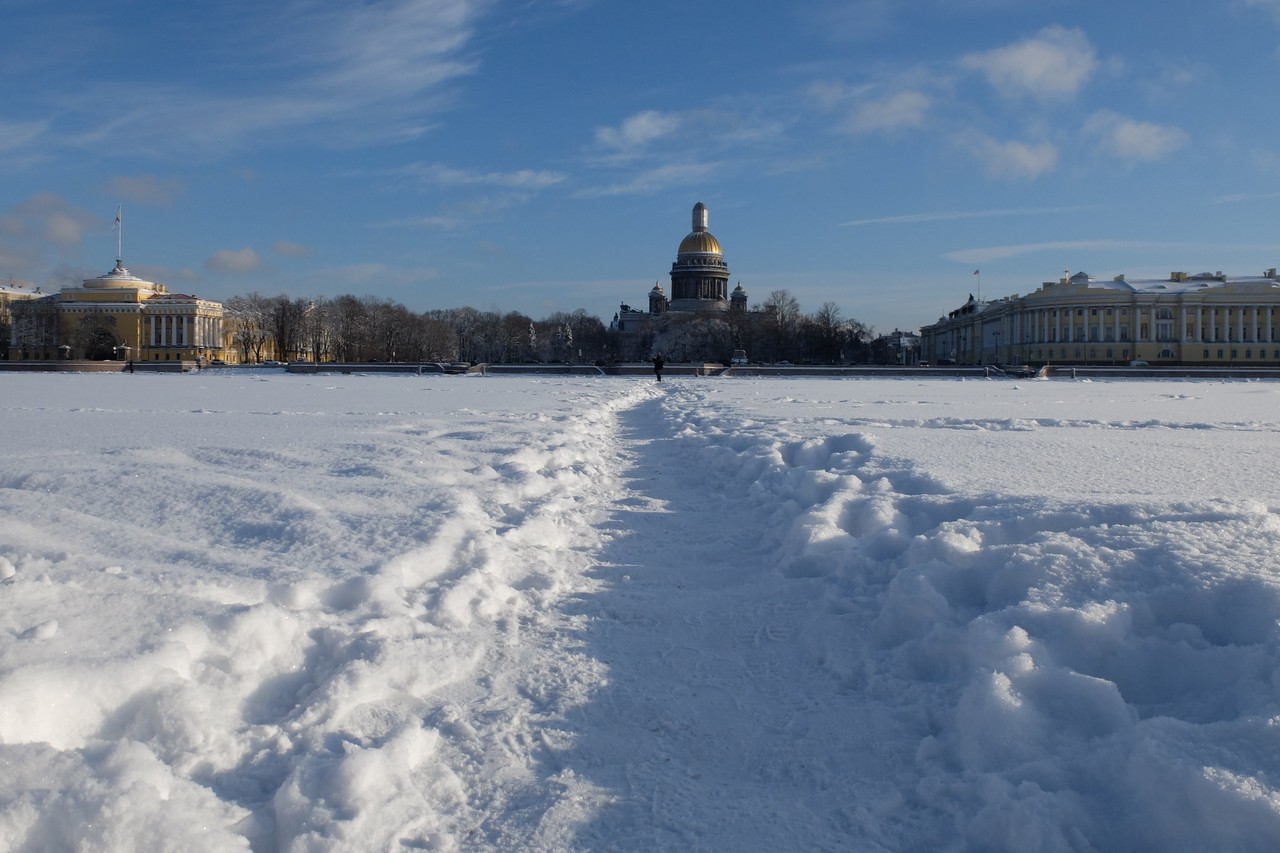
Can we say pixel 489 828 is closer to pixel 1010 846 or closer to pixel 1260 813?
pixel 1010 846

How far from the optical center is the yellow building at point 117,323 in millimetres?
103250

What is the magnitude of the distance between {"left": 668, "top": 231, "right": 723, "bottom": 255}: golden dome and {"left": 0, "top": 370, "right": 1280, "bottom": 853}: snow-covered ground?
136 m

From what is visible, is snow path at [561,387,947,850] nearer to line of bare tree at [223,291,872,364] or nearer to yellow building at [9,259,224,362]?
line of bare tree at [223,291,872,364]

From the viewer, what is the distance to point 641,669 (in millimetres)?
4766

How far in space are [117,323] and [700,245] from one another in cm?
7527

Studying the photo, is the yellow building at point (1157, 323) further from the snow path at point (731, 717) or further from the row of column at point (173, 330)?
the snow path at point (731, 717)

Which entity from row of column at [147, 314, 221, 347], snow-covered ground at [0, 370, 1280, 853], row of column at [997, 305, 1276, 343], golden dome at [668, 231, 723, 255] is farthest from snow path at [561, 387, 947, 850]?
golden dome at [668, 231, 723, 255]

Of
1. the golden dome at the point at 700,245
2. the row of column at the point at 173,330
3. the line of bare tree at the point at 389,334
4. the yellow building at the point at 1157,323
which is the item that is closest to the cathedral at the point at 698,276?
the golden dome at the point at 700,245

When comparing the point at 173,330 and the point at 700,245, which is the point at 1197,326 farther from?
the point at 173,330

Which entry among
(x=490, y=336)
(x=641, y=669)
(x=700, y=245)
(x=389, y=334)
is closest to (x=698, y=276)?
(x=700, y=245)

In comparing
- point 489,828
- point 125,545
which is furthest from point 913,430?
point 489,828

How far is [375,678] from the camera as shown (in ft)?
14.2

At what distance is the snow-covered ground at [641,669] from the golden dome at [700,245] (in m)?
136

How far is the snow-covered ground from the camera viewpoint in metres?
3.24
